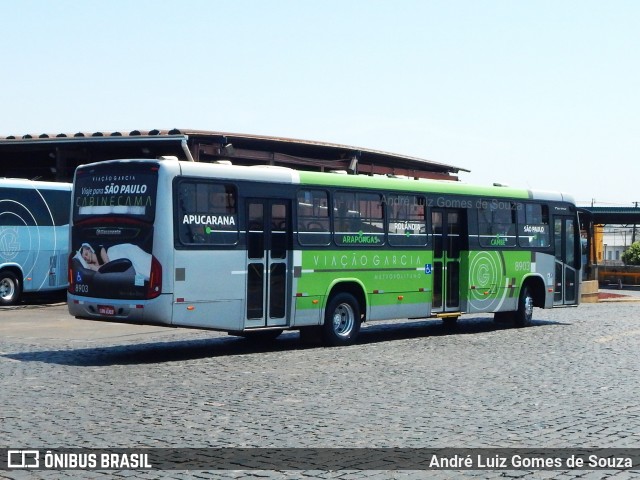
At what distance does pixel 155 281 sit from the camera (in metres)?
16.3

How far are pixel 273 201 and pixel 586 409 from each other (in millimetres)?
7812

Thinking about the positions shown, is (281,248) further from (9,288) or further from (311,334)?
(9,288)

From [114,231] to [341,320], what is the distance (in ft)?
15.6

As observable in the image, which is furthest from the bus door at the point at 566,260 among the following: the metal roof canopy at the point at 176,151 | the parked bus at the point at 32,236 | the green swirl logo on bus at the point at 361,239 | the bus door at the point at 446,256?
the parked bus at the point at 32,236

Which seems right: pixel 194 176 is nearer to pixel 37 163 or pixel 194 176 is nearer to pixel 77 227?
pixel 77 227

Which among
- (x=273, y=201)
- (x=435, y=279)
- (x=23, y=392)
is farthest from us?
(x=435, y=279)

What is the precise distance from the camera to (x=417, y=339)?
20.9m

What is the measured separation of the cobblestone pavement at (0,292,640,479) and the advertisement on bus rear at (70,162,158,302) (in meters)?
1.20

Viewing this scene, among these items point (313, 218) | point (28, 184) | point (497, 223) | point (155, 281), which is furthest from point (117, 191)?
point (28, 184)

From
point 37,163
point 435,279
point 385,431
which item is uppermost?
point 37,163

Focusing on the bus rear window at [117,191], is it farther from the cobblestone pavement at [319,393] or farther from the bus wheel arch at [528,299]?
the bus wheel arch at [528,299]

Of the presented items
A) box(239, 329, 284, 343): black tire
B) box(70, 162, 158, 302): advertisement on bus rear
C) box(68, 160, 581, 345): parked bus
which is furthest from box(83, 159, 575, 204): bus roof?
box(239, 329, 284, 343): black tire

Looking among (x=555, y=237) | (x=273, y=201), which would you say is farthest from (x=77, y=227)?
(x=555, y=237)

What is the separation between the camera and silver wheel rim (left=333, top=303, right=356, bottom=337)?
19.4 metres
